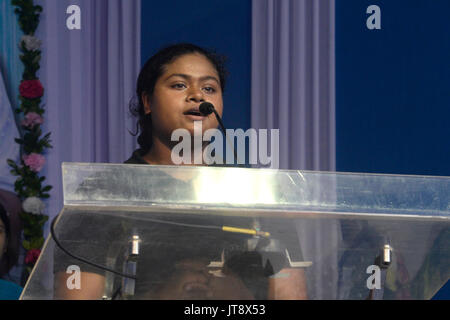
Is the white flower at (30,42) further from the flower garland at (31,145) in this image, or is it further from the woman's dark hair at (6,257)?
the woman's dark hair at (6,257)

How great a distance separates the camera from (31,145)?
2.64m

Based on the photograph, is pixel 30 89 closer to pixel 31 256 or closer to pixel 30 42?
pixel 30 42

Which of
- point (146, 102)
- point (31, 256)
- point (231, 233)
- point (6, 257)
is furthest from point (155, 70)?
point (231, 233)

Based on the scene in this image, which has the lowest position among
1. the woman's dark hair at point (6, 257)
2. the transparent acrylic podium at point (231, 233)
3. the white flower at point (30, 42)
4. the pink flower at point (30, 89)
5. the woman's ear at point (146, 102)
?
the woman's dark hair at point (6, 257)

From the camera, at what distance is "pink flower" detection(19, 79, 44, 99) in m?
2.65

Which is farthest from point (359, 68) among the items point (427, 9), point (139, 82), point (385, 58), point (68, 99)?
point (68, 99)

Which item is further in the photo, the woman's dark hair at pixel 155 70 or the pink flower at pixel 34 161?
the pink flower at pixel 34 161

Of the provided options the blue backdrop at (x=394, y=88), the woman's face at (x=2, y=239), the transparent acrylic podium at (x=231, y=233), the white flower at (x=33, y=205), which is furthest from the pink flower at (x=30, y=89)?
the transparent acrylic podium at (x=231, y=233)

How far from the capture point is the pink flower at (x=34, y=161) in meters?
2.62

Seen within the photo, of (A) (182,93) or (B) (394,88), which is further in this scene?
(B) (394,88)

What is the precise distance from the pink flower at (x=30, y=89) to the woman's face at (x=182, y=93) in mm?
869

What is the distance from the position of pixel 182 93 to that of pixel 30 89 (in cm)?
104

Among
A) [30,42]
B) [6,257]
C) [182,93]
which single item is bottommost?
[6,257]
